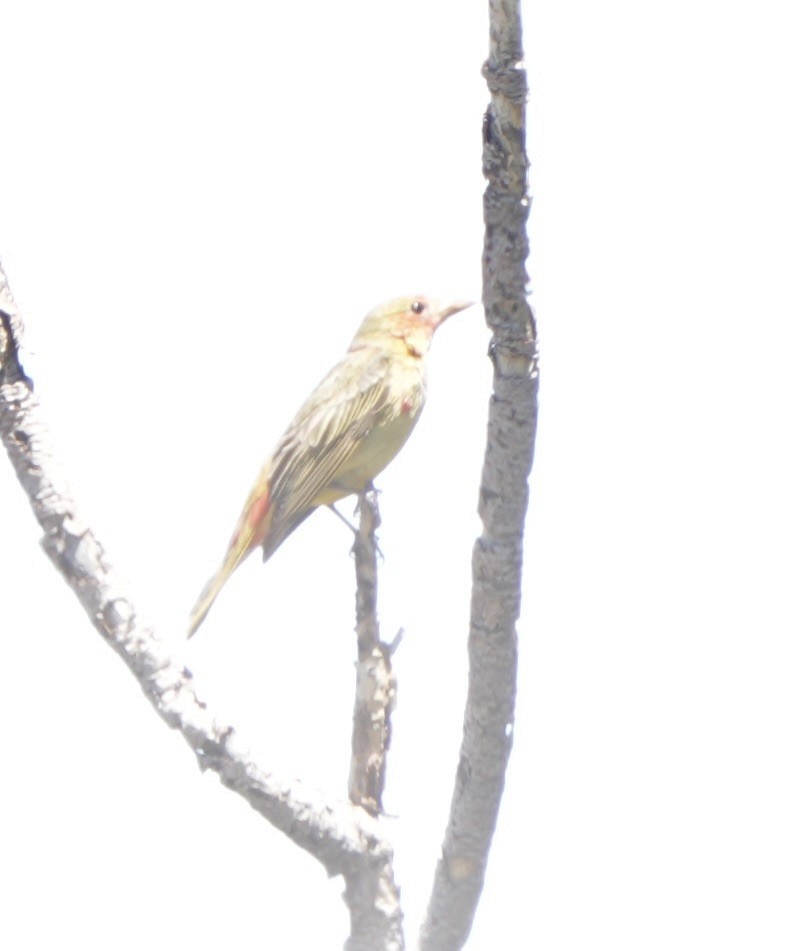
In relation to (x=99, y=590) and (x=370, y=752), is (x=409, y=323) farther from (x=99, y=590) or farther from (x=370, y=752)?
(x=99, y=590)

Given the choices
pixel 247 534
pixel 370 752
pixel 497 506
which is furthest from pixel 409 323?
pixel 497 506

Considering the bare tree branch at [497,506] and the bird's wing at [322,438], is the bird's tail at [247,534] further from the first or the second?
the bare tree branch at [497,506]

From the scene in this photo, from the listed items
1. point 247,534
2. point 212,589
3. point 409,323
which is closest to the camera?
point 212,589

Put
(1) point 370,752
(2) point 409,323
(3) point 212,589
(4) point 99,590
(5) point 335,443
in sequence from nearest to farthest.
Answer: (4) point 99,590, (1) point 370,752, (3) point 212,589, (5) point 335,443, (2) point 409,323

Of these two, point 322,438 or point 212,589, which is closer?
point 212,589

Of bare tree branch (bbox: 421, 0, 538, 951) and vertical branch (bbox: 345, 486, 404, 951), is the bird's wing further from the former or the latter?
bare tree branch (bbox: 421, 0, 538, 951)

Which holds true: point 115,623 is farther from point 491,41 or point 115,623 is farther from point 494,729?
point 491,41

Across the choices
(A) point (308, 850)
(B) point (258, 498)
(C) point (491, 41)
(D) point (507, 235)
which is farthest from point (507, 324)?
(B) point (258, 498)

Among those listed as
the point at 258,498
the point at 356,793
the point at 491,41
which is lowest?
the point at 356,793
